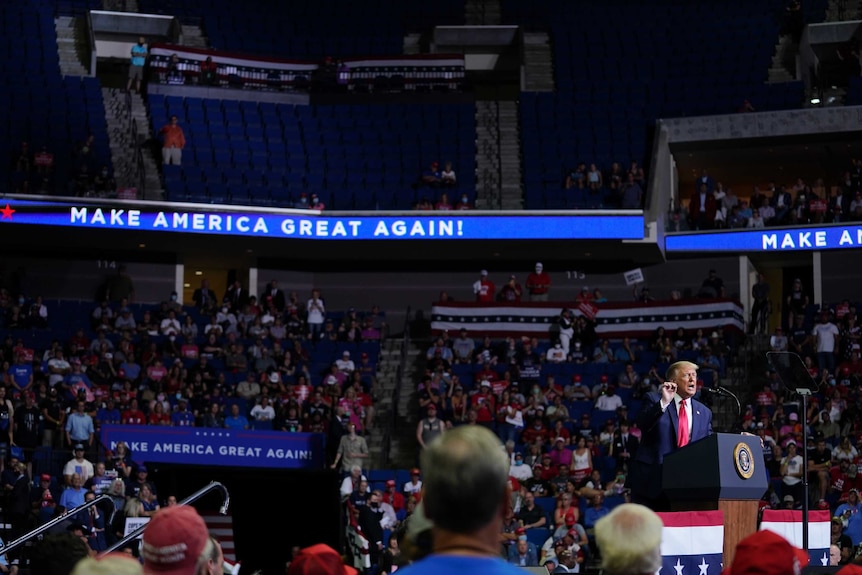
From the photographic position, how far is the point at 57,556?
386 centimetres

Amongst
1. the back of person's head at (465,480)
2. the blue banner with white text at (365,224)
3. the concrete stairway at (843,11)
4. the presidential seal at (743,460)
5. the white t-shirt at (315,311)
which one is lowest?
the presidential seal at (743,460)

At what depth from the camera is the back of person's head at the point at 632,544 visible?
3.24 meters

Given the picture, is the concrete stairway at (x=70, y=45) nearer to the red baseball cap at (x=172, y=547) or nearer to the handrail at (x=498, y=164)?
the handrail at (x=498, y=164)

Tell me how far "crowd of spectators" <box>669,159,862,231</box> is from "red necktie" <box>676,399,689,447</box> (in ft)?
59.1

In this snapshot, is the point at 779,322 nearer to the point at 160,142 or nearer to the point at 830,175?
the point at 830,175

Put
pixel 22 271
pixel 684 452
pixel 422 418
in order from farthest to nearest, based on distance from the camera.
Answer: pixel 22 271
pixel 422 418
pixel 684 452

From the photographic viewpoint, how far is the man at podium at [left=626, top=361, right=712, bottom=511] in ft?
24.1

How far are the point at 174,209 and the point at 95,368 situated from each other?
173 inches

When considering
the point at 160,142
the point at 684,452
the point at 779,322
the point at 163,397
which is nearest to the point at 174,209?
the point at 160,142

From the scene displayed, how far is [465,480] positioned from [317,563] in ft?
3.34

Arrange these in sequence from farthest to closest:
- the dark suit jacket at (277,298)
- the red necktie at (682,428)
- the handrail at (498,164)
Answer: the handrail at (498,164)
the dark suit jacket at (277,298)
the red necktie at (682,428)

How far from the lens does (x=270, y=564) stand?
1655cm

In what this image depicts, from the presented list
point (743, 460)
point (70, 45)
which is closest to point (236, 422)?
point (743, 460)

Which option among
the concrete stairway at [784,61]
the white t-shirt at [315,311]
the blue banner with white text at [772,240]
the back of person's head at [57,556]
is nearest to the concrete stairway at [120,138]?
the white t-shirt at [315,311]
